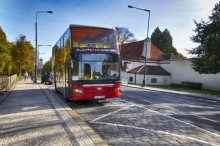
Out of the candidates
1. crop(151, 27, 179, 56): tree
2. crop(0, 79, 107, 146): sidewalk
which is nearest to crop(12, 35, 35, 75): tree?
crop(151, 27, 179, 56): tree

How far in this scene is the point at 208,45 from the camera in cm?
3012

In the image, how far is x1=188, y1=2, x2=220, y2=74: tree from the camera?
2938cm

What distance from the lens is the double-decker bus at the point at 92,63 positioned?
46.1 ft

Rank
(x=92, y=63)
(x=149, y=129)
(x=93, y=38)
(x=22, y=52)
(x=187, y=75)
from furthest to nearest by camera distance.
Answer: (x=22, y=52) → (x=187, y=75) → (x=93, y=38) → (x=92, y=63) → (x=149, y=129)

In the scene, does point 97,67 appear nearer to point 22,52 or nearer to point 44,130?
point 44,130

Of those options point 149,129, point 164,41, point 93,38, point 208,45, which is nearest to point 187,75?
point 208,45

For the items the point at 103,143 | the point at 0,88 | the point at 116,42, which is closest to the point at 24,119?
the point at 103,143

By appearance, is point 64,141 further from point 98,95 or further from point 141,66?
point 141,66

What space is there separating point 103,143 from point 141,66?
169 ft

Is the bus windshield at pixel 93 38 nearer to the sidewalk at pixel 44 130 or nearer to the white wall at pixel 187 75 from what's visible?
the sidewalk at pixel 44 130

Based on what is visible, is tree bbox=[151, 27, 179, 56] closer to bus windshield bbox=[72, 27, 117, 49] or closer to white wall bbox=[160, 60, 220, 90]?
white wall bbox=[160, 60, 220, 90]

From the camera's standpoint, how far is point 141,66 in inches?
2281

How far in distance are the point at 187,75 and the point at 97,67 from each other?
3471 cm

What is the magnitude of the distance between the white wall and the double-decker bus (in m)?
27.2
